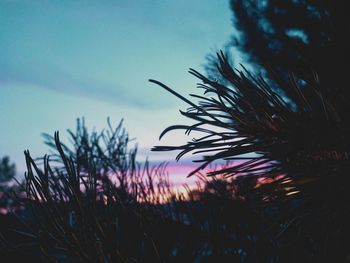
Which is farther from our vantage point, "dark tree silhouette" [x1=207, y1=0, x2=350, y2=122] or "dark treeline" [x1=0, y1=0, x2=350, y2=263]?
"dark tree silhouette" [x1=207, y1=0, x2=350, y2=122]

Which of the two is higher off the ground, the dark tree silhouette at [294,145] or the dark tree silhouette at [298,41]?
the dark tree silhouette at [298,41]

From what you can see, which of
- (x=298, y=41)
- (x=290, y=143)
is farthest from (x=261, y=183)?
(x=298, y=41)

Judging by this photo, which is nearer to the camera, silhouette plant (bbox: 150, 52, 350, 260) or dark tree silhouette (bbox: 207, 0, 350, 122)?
silhouette plant (bbox: 150, 52, 350, 260)

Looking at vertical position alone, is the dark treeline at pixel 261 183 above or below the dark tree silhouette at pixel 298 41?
below

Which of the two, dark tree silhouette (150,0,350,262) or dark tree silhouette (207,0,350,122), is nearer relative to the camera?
dark tree silhouette (150,0,350,262)

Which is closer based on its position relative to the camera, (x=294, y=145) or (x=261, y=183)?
(x=294, y=145)

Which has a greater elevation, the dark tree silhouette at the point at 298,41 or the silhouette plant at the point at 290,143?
the dark tree silhouette at the point at 298,41

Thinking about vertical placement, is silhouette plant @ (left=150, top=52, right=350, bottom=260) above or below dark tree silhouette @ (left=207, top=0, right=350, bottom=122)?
below

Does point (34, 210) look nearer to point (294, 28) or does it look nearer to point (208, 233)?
point (208, 233)

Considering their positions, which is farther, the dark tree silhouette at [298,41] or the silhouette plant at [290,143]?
the dark tree silhouette at [298,41]

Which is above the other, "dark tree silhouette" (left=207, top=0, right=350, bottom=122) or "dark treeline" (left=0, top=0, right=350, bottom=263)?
"dark tree silhouette" (left=207, top=0, right=350, bottom=122)

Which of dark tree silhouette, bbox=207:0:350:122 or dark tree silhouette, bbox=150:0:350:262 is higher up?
dark tree silhouette, bbox=207:0:350:122

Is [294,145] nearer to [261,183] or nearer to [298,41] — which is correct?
[261,183]

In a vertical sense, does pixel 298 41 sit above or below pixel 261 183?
above
